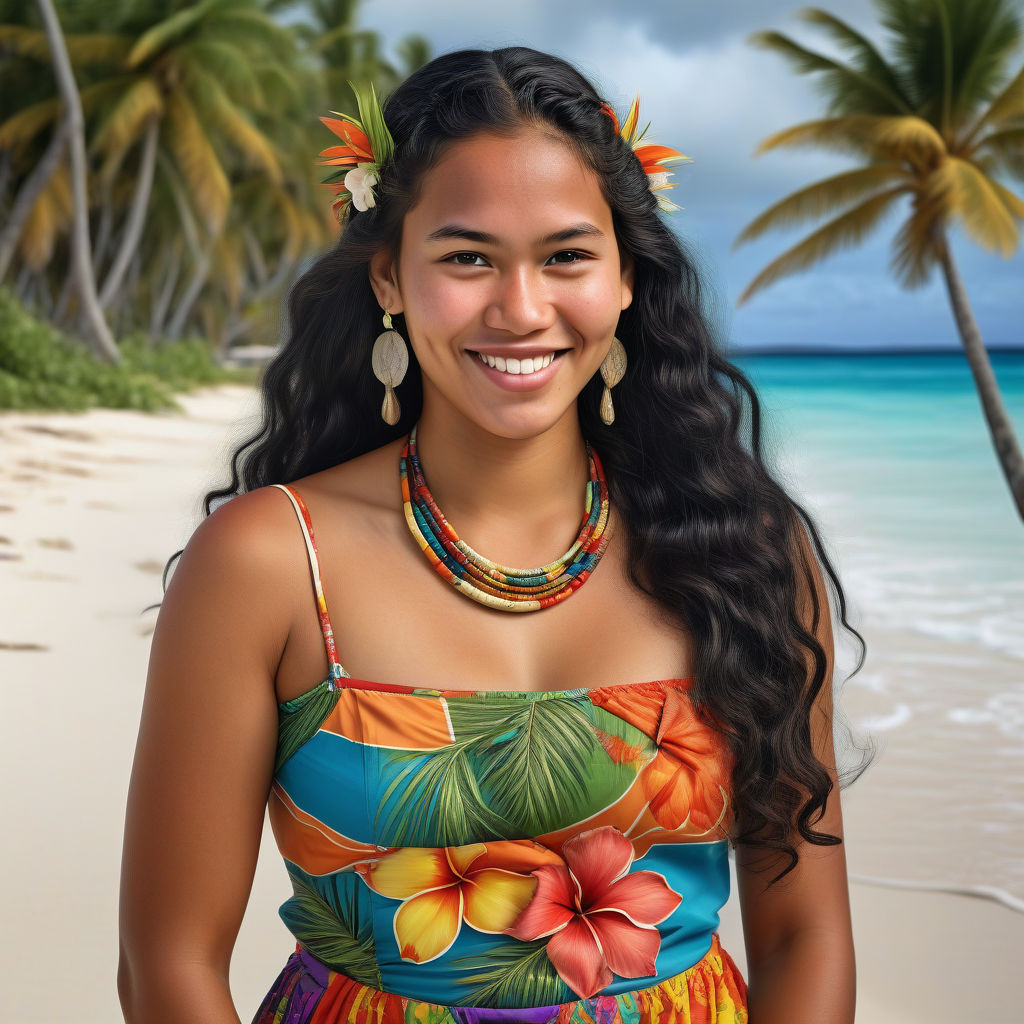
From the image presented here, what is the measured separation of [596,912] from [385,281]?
96 centimetres

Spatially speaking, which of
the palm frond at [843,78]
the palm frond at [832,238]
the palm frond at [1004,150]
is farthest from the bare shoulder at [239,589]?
the palm frond at [1004,150]

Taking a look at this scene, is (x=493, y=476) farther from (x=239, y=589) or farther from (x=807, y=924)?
(x=807, y=924)

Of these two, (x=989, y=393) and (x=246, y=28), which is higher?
(x=246, y=28)

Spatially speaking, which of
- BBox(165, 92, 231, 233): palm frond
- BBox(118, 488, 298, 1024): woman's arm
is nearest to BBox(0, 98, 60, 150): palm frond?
BBox(165, 92, 231, 233): palm frond

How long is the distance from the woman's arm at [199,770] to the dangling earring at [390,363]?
43 cm

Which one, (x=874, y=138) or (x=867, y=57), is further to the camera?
(x=867, y=57)

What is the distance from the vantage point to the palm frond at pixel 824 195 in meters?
18.2

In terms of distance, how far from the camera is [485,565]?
1.87 meters

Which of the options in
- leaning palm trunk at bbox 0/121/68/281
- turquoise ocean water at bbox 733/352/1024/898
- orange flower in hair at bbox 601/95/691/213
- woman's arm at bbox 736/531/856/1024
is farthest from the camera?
leaning palm trunk at bbox 0/121/68/281

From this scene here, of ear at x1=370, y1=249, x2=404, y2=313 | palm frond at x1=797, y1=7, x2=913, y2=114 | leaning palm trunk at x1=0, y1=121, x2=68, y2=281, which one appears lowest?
leaning palm trunk at x1=0, y1=121, x2=68, y2=281

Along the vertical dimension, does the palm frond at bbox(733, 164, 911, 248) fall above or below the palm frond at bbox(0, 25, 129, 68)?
below

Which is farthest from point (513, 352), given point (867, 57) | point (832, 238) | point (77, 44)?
point (77, 44)

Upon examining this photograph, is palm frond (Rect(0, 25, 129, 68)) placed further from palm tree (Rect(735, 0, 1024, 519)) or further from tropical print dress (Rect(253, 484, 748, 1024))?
tropical print dress (Rect(253, 484, 748, 1024))

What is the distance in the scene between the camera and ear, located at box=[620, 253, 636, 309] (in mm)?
1988
